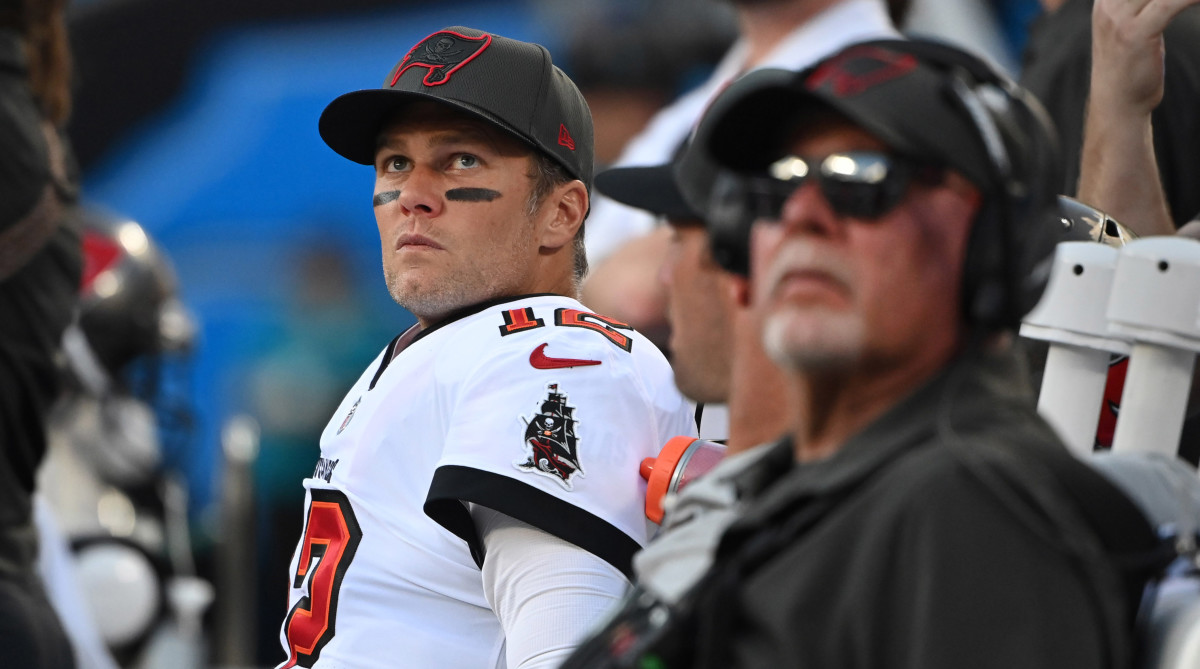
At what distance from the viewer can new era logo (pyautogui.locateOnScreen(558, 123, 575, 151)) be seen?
2818mm

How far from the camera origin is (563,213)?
113 inches

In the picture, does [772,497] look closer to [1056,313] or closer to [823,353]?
[823,353]

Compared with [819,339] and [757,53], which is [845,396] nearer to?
[819,339]

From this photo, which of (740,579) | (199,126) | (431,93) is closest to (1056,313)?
(740,579)

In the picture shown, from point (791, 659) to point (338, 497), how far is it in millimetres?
1337

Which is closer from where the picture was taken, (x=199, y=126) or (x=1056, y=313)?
(x=1056, y=313)

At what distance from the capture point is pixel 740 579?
147 cm

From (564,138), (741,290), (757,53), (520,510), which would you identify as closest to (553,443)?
(520,510)

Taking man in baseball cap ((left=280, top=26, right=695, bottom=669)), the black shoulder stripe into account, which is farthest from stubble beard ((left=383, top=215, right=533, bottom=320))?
the black shoulder stripe

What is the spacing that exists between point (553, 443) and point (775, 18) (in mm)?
1629

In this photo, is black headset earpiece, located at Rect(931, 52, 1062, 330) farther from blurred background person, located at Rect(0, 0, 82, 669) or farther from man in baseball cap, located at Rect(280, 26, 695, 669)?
blurred background person, located at Rect(0, 0, 82, 669)

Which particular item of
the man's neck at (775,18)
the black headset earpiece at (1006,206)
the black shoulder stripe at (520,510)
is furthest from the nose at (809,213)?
the man's neck at (775,18)

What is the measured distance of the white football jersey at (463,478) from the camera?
231 centimetres

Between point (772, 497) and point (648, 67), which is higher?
point (648, 67)
